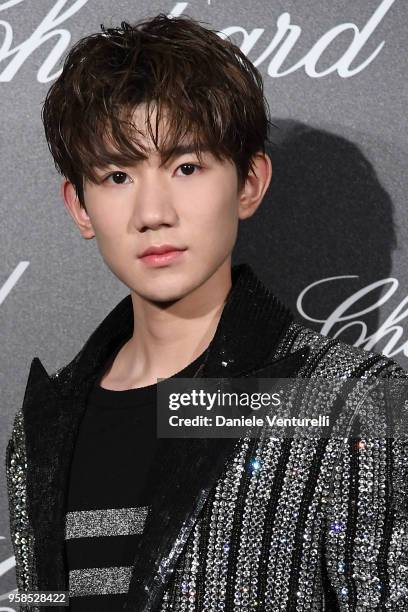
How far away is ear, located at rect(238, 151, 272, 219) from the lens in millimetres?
1380

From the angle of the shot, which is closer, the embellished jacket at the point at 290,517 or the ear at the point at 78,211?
the embellished jacket at the point at 290,517

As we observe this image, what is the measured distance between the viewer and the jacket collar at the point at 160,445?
1.18 meters

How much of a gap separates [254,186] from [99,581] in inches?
22.8

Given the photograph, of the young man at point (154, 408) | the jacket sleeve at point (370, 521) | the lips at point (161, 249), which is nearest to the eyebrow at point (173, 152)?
the young man at point (154, 408)

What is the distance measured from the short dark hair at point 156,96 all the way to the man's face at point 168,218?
0.08ft

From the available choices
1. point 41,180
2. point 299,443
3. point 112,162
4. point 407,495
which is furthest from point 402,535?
point 41,180

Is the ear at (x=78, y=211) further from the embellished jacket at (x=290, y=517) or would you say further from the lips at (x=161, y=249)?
the embellished jacket at (x=290, y=517)

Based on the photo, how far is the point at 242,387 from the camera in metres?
1.26

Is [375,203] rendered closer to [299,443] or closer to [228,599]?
[299,443]

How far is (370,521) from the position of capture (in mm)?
1145

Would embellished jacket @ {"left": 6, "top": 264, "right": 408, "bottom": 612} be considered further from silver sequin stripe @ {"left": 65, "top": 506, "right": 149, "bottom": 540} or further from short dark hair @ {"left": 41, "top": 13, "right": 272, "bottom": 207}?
short dark hair @ {"left": 41, "top": 13, "right": 272, "bottom": 207}

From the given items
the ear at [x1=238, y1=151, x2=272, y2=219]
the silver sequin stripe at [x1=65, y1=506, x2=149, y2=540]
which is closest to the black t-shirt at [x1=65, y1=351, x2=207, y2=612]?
the silver sequin stripe at [x1=65, y1=506, x2=149, y2=540]

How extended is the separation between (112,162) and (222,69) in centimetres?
20

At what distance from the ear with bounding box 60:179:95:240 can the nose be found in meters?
0.19
